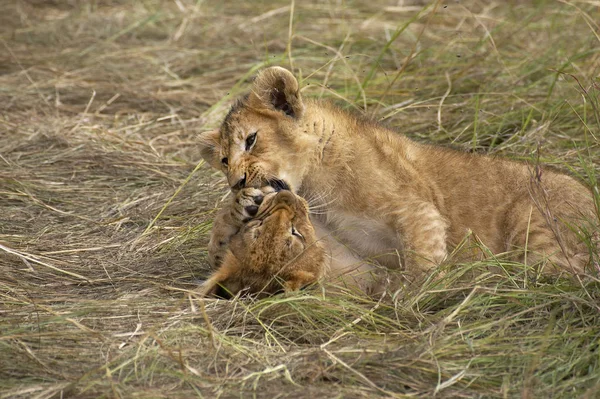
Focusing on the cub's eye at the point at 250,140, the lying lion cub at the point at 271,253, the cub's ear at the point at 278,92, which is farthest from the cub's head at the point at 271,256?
the cub's ear at the point at 278,92

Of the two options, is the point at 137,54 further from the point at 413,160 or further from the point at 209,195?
the point at 413,160

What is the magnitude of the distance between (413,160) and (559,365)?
77.4 inches

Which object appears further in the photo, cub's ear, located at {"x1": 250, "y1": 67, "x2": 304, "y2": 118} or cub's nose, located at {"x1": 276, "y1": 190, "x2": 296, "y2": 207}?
cub's ear, located at {"x1": 250, "y1": 67, "x2": 304, "y2": 118}

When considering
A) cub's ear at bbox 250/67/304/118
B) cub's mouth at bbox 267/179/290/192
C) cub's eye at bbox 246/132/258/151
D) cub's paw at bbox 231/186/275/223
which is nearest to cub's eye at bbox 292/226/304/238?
cub's paw at bbox 231/186/275/223

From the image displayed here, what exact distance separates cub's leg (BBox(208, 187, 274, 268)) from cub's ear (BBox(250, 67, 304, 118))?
2.16 ft

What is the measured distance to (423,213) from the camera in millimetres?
5461

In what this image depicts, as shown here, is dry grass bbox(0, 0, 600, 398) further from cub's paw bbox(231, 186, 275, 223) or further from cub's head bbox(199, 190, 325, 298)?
cub's paw bbox(231, 186, 275, 223)

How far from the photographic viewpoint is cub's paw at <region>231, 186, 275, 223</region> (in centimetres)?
518

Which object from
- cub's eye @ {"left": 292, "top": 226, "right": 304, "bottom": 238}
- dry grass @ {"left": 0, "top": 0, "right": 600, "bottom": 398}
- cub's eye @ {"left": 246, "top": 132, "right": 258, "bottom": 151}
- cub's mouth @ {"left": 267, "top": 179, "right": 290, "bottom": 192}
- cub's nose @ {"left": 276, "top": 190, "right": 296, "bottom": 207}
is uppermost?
cub's nose @ {"left": 276, "top": 190, "right": 296, "bottom": 207}

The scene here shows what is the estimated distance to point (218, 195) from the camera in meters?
6.75

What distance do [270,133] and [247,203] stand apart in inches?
26.3

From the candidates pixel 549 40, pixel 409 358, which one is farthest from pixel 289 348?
pixel 549 40

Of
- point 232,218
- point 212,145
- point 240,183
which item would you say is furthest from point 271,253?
point 212,145

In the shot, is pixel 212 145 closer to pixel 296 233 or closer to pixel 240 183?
pixel 240 183
